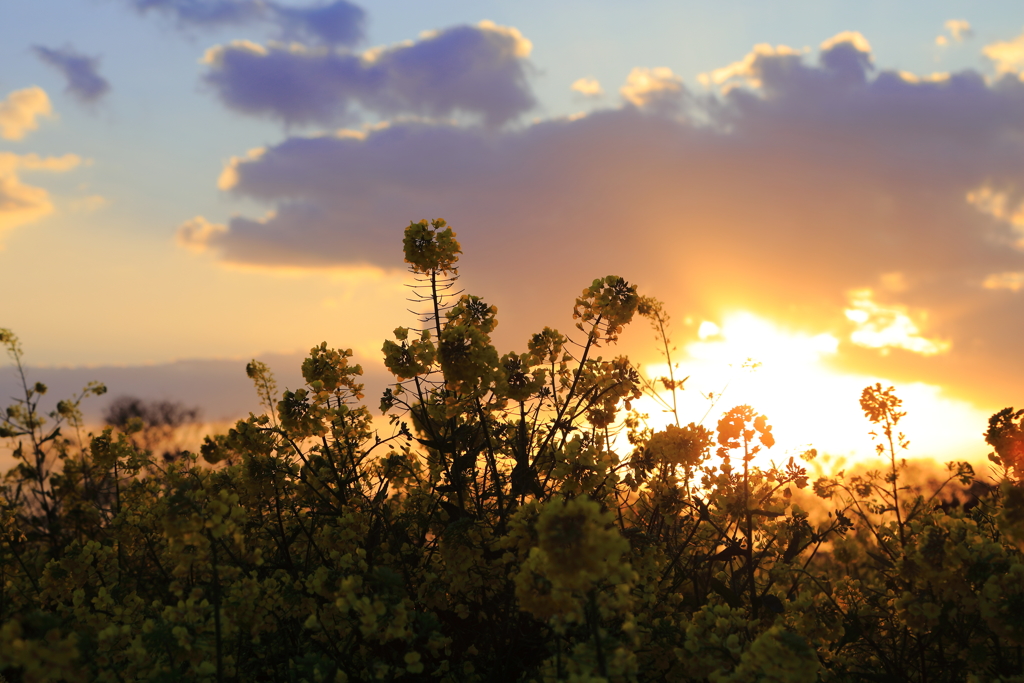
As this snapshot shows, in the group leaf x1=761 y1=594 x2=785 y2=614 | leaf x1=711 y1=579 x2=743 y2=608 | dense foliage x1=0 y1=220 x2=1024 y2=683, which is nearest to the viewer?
dense foliage x1=0 y1=220 x2=1024 y2=683

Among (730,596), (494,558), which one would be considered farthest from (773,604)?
(494,558)

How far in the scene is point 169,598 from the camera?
6160 millimetres

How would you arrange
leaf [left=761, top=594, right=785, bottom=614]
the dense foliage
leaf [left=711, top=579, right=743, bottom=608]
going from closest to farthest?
the dense foliage < leaf [left=761, top=594, right=785, bottom=614] < leaf [left=711, top=579, right=743, bottom=608]

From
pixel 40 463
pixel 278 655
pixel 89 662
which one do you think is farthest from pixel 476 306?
pixel 40 463

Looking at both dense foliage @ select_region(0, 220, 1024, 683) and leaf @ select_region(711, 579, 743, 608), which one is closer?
dense foliage @ select_region(0, 220, 1024, 683)

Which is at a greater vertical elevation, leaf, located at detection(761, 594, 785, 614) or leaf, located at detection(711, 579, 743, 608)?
leaf, located at detection(761, 594, 785, 614)

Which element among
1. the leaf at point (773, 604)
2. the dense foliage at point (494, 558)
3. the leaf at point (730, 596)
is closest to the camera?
the dense foliage at point (494, 558)

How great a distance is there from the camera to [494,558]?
4703 mm

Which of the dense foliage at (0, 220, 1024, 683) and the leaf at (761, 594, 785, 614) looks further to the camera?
the leaf at (761, 594, 785, 614)

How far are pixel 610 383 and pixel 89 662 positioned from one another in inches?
163

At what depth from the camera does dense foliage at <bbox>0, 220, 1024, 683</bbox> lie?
311 centimetres

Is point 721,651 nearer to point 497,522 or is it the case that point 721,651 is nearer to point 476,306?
point 497,522

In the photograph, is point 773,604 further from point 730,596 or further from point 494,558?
point 494,558

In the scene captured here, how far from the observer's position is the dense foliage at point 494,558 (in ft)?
10.2
